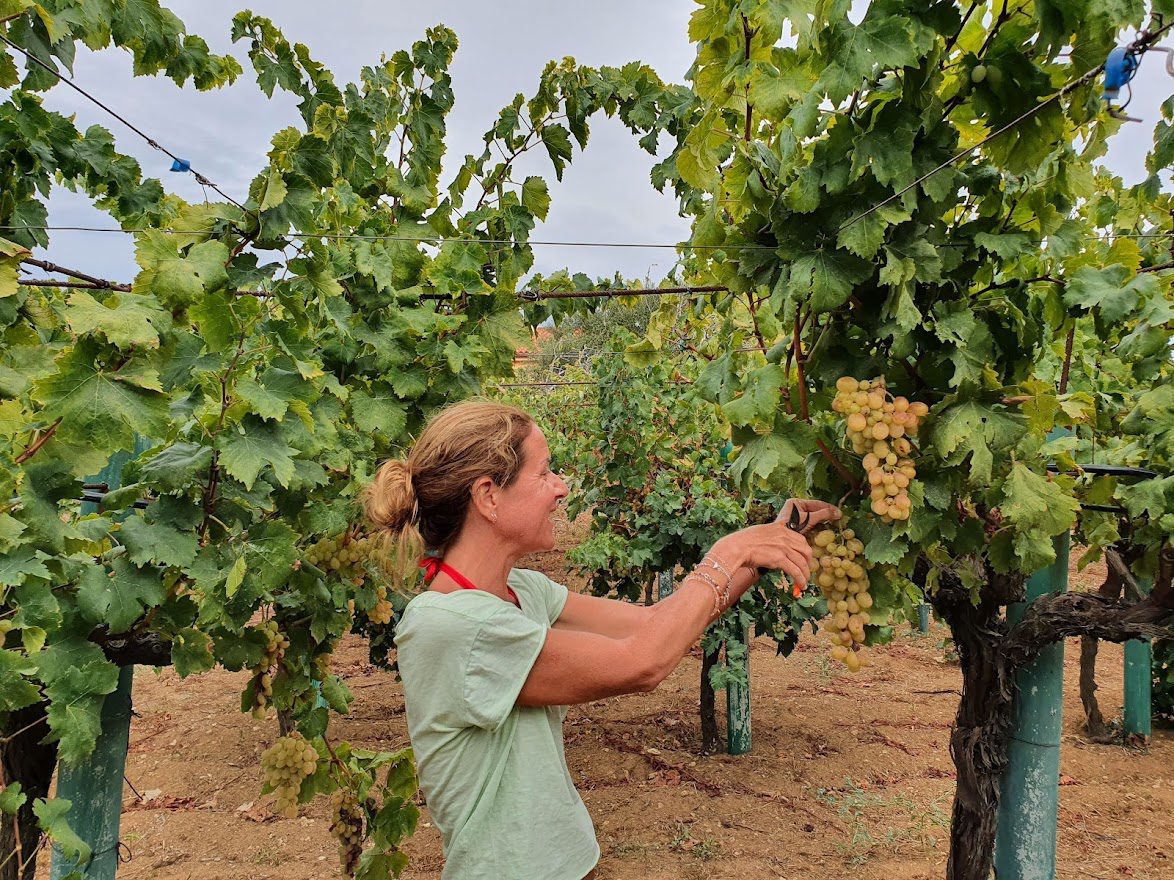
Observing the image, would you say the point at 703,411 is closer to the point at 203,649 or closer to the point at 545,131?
the point at 545,131

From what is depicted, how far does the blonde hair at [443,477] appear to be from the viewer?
180 centimetres

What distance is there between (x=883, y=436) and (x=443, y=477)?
918 millimetres

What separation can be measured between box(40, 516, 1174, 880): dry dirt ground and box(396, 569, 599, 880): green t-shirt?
2983mm

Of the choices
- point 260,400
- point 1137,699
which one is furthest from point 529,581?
point 1137,699

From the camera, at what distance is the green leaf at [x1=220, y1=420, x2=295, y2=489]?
1.96m

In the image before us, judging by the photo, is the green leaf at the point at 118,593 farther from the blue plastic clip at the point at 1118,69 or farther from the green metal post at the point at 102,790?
the blue plastic clip at the point at 1118,69

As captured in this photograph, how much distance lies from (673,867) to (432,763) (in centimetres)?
319

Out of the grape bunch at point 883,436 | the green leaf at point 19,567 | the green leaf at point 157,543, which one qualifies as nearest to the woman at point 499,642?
the grape bunch at point 883,436

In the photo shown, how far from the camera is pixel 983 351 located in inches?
68.0

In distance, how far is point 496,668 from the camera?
1.59 m

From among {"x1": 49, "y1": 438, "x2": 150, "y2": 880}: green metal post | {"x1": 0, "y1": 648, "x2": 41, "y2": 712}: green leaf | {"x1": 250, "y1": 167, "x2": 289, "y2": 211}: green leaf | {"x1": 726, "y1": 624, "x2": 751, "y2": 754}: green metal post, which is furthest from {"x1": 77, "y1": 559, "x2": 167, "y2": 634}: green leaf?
{"x1": 726, "y1": 624, "x2": 751, "y2": 754}: green metal post

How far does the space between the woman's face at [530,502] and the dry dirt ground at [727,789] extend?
3178 millimetres

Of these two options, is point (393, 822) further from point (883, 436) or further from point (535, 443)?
point (883, 436)

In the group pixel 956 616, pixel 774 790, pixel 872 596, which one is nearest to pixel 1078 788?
pixel 774 790
